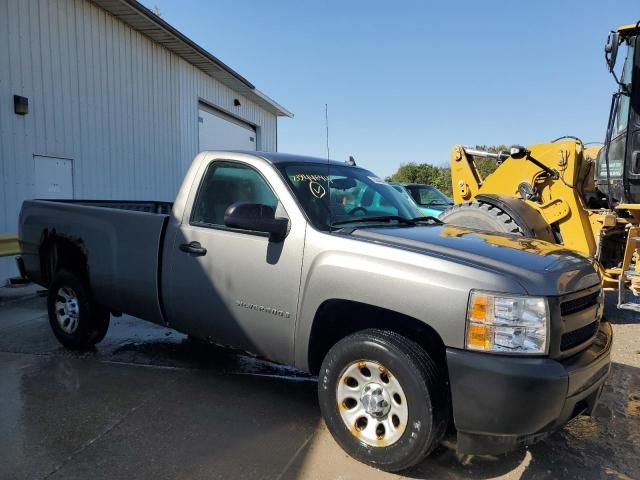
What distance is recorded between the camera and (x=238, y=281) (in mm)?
3545

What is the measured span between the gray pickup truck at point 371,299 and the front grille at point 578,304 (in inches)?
0.7

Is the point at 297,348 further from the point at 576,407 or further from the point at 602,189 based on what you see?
the point at 602,189

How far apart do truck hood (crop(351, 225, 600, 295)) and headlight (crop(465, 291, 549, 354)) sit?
0.11 meters

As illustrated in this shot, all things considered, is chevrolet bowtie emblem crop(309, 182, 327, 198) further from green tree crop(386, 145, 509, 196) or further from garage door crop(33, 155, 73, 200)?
green tree crop(386, 145, 509, 196)

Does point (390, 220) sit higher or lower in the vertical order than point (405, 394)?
higher

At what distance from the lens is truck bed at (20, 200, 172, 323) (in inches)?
164

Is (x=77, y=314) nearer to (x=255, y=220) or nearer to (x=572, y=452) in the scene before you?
(x=255, y=220)

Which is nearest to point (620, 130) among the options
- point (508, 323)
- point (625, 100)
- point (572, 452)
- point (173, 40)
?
point (625, 100)

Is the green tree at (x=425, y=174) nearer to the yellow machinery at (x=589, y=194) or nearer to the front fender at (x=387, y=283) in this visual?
the yellow machinery at (x=589, y=194)

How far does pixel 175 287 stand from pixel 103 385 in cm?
110

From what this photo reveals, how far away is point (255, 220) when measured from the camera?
3279 millimetres

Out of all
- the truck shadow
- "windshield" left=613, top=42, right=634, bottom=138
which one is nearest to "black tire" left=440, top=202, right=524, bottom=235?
"windshield" left=613, top=42, right=634, bottom=138

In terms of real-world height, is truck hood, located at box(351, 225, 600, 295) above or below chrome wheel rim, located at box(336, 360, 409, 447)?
above

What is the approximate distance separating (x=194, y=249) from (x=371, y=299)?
160cm
